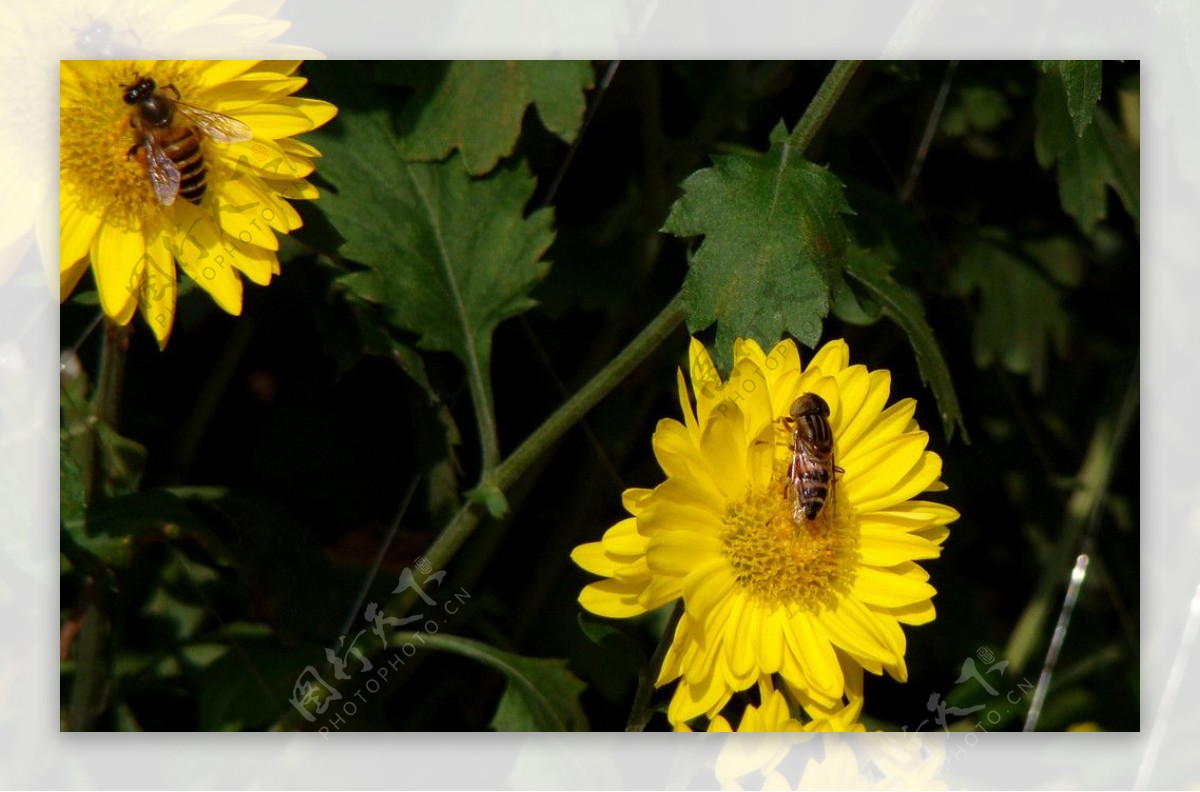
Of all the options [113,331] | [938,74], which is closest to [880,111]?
[938,74]

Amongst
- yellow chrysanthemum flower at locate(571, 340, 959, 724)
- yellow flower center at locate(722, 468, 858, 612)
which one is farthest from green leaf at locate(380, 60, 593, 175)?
yellow flower center at locate(722, 468, 858, 612)

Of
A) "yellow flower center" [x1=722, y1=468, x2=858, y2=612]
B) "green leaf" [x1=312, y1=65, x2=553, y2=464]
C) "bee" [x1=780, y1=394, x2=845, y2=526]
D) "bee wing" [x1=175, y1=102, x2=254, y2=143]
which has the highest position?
"bee wing" [x1=175, y1=102, x2=254, y2=143]

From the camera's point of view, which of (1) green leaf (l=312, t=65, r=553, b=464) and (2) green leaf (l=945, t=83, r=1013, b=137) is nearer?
(1) green leaf (l=312, t=65, r=553, b=464)

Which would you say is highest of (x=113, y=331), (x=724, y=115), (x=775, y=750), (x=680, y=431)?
(x=724, y=115)

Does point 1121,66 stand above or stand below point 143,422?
above

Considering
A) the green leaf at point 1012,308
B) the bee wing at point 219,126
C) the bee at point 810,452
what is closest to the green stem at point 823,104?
the bee at point 810,452

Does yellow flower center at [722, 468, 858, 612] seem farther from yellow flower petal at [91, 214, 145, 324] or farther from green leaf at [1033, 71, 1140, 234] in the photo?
yellow flower petal at [91, 214, 145, 324]

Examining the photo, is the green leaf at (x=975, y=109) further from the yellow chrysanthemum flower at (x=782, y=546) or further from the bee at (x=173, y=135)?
the bee at (x=173, y=135)

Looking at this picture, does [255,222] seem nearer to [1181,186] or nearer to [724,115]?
[724,115]
